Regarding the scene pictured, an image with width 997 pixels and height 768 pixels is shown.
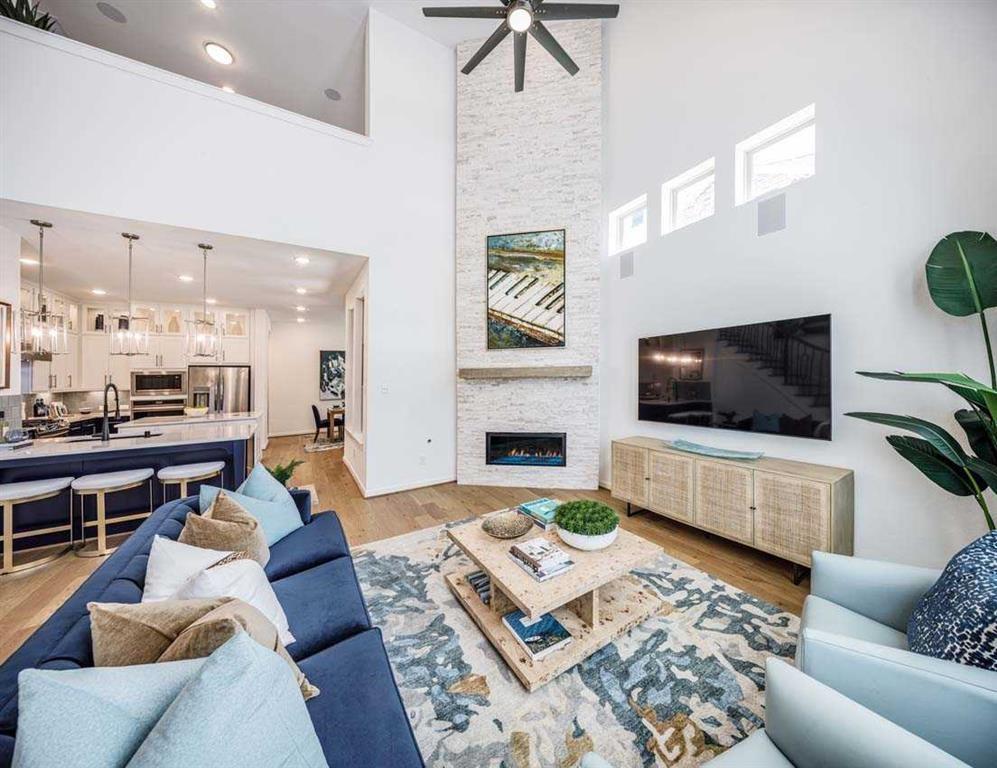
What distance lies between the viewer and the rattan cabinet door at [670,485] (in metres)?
2.97

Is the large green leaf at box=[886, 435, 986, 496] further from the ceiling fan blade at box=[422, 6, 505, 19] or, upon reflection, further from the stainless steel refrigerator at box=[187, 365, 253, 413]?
the stainless steel refrigerator at box=[187, 365, 253, 413]

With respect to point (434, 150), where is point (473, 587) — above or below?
below

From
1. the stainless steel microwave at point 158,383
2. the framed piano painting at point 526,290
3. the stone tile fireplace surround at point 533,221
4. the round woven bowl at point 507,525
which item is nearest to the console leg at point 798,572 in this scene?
the round woven bowl at point 507,525

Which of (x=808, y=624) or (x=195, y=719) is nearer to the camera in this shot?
(x=195, y=719)

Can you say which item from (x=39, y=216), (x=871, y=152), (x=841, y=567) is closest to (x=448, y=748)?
(x=841, y=567)

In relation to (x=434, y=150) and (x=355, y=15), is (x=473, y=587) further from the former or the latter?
(x=355, y=15)

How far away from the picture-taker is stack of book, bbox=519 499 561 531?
227 cm

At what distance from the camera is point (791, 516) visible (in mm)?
2363

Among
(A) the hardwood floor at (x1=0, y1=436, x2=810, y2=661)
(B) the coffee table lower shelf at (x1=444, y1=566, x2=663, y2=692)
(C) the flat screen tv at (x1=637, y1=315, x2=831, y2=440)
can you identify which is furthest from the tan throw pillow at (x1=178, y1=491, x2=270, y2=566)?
(C) the flat screen tv at (x1=637, y1=315, x2=831, y2=440)

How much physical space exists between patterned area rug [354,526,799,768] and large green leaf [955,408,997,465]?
1.26m

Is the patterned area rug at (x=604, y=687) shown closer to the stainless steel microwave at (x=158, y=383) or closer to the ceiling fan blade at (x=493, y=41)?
the ceiling fan blade at (x=493, y=41)

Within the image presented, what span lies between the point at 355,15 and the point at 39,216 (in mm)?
3725

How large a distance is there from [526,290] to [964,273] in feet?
10.8

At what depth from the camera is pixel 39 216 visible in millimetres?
2936
